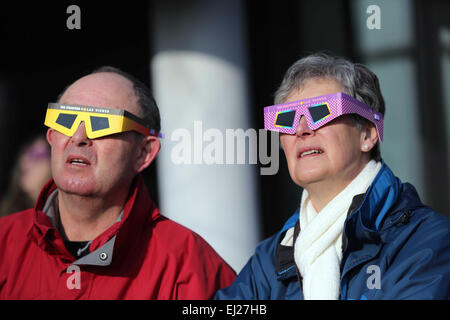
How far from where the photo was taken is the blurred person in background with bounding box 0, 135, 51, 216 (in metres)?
4.60

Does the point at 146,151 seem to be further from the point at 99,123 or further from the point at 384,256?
the point at 384,256

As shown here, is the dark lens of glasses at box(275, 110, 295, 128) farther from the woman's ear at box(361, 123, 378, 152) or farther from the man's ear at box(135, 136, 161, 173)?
the man's ear at box(135, 136, 161, 173)

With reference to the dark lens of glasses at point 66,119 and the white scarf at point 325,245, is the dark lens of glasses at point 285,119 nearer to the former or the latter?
the white scarf at point 325,245

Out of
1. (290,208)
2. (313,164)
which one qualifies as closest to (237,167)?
(290,208)

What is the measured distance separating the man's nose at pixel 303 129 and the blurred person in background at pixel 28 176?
254cm

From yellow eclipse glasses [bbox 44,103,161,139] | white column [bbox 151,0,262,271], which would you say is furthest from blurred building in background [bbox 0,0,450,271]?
yellow eclipse glasses [bbox 44,103,161,139]

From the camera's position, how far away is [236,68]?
12.4ft

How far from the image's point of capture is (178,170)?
3.81m

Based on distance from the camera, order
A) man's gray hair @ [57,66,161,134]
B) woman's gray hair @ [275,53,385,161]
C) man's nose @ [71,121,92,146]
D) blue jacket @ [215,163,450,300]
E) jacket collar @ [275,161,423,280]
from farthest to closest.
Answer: man's gray hair @ [57,66,161,134] < man's nose @ [71,121,92,146] < woman's gray hair @ [275,53,385,161] < jacket collar @ [275,161,423,280] < blue jacket @ [215,163,450,300]

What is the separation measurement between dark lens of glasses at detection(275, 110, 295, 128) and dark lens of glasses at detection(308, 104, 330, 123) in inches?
3.8

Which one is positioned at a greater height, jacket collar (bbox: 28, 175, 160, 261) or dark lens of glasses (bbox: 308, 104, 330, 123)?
dark lens of glasses (bbox: 308, 104, 330, 123)

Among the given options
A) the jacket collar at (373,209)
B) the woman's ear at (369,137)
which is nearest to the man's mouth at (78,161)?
the jacket collar at (373,209)
